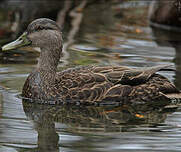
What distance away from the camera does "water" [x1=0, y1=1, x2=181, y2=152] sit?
6.43 m

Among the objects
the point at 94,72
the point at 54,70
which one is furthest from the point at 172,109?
the point at 54,70

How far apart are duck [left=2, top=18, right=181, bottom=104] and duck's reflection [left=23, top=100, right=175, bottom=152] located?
0.49 feet

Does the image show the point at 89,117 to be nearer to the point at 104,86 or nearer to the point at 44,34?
the point at 104,86

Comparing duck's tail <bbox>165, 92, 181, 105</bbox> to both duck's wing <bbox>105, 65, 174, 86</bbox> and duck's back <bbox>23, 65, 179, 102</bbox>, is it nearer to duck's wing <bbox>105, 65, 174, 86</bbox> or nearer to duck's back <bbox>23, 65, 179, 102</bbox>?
duck's back <bbox>23, 65, 179, 102</bbox>

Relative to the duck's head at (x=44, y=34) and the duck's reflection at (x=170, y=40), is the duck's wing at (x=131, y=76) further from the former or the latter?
the duck's reflection at (x=170, y=40)

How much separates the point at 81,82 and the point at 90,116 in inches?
24.5

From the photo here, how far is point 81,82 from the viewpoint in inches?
319

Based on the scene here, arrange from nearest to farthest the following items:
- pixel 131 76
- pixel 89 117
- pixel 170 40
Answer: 1. pixel 89 117
2. pixel 131 76
3. pixel 170 40

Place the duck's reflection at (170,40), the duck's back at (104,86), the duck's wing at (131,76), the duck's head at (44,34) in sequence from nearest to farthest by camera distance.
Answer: the duck's back at (104,86) < the duck's wing at (131,76) < the duck's head at (44,34) < the duck's reflection at (170,40)

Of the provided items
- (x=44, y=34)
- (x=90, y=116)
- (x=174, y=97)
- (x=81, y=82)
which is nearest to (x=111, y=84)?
(x=81, y=82)

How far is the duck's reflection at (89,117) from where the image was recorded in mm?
7094

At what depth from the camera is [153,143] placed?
648 centimetres

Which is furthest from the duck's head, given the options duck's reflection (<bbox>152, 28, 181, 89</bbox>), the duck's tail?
duck's reflection (<bbox>152, 28, 181, 89</bbox>)

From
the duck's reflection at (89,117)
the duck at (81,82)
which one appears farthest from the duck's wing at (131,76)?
the duck's reflection at (89,117)
